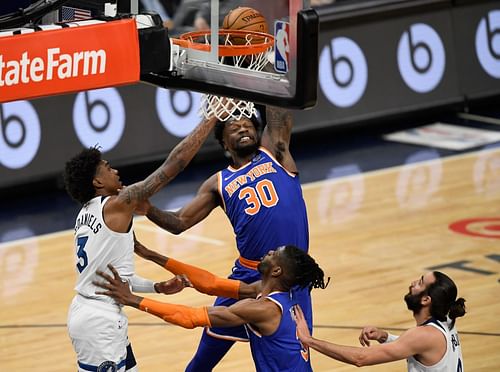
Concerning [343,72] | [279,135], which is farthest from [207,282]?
[343,72]

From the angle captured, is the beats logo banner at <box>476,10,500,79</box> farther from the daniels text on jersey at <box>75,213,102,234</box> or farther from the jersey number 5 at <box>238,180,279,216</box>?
the daniels text on jersey at <box>75,213,102,234</box>

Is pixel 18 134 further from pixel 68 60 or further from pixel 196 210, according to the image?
pixel 68 60

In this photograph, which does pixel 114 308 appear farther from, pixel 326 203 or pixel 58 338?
pixel 326 203

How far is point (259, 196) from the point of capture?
7.74 meters

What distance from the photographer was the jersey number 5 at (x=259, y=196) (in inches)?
304

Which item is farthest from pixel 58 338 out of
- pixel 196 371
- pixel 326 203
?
pixel 326 203

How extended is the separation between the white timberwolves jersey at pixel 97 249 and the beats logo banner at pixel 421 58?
8281 millimetres

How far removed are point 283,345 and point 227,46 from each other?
1617mm

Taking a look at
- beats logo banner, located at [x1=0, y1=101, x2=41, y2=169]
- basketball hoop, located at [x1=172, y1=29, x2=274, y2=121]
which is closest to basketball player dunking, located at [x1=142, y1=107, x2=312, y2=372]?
basketball hoop, located at [x1=172, y1=29, x2=274, y2=121]

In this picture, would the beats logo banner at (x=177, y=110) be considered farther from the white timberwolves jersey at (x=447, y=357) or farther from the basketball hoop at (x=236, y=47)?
the white timberwolves jersey at (x=447, y=357)

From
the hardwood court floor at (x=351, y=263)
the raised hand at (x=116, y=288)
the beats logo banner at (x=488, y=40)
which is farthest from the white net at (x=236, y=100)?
the beats logo banner at (x=488, y=40)

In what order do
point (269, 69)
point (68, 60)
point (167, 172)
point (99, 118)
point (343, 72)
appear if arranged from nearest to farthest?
point (68, 60) < point (269, 69) < point (167, 172) < point (99, 118) < point (343, 72)

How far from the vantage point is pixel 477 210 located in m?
12.3

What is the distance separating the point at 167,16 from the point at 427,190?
4.35m
